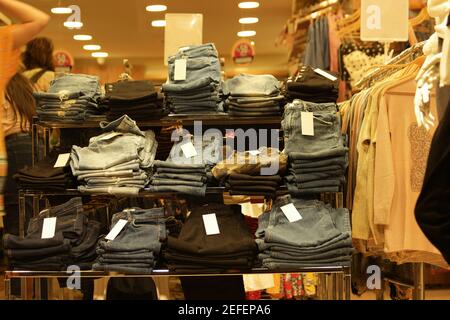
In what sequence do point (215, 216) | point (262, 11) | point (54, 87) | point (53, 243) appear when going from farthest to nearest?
point (262, 11) → point (54, 87) → point (215, 216) → point (53, 243)

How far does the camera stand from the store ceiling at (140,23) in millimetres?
5035

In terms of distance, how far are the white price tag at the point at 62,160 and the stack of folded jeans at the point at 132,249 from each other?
0.41 m

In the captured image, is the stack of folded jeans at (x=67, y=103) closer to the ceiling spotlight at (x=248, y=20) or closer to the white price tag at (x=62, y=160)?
the white price tag at (x=62, y=160)

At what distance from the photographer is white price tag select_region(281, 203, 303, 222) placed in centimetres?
273

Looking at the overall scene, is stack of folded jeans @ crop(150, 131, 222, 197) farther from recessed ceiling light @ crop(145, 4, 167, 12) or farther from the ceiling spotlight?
the ceiling spotlight

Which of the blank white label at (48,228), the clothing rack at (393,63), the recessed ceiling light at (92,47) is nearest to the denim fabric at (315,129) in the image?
the clothing rack at (393,63)

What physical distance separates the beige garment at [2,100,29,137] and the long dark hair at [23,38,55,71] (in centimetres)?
55

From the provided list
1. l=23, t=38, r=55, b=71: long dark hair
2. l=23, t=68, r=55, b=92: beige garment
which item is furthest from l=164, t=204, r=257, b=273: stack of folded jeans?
l=23, t=38, r=55, b=71: long dark hair

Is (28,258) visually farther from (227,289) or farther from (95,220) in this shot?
(227,289)

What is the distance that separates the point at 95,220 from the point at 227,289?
73cm

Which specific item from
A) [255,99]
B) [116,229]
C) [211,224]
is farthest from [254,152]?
[116,229]

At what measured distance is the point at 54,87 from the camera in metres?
3.06

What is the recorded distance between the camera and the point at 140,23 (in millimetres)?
5145

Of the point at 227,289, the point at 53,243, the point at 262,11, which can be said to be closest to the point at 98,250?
the point at 53,243
